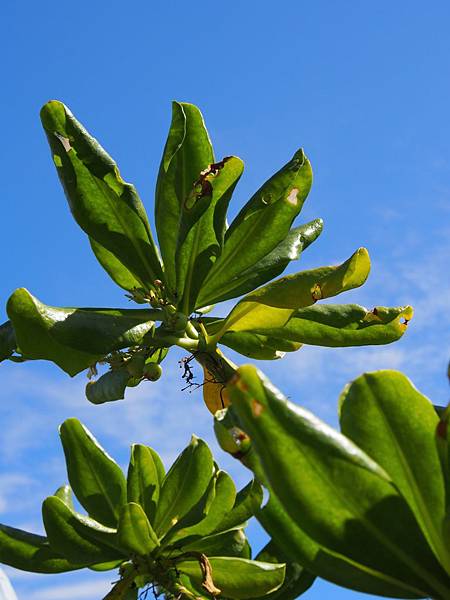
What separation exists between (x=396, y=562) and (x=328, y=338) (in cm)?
123

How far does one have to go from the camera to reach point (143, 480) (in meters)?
2.62

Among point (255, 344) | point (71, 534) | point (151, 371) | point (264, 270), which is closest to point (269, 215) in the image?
point (264, 270)

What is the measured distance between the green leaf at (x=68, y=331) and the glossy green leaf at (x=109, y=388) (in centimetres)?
7

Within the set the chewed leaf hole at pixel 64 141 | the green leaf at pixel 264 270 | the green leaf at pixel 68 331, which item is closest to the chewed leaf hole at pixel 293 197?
the green leaf at pixel 264 270

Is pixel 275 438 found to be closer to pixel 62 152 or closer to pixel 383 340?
pixel 383 340

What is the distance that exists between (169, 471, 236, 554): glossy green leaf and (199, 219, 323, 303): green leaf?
635mm

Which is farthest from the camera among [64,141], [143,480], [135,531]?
[64,141]

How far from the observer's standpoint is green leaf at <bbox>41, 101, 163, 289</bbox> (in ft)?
8.98

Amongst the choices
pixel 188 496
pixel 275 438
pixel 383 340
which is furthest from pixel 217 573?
pixel 275 438

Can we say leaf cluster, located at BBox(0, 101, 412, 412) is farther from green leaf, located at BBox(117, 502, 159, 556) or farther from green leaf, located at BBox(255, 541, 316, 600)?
green leaf, located at BBox(255, 541, 316, 600)

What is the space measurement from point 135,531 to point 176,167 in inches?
45.3

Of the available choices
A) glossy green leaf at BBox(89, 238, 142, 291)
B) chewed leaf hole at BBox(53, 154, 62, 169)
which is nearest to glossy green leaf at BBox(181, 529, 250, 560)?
glossy green leaf at BBox(89, 238, 142, 291)

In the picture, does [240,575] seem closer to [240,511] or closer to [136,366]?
[240,511]

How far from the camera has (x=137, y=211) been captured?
280 cm
